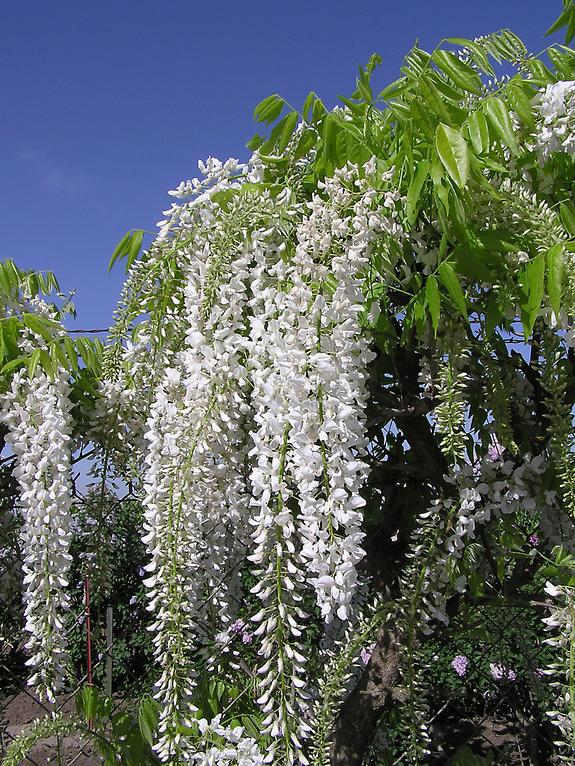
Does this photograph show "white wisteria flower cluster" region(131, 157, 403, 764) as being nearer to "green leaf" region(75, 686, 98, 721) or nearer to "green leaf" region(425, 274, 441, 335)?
"green leaf" region(425, 274, 441, 335)

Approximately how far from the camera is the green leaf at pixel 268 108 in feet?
6.58

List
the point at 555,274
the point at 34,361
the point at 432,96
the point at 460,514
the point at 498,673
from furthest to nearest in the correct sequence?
the point at 498,673, the point at 34,361, the point at 460,514, the point at 432,96, the point at 555,274

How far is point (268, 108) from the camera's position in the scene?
2.01 meters

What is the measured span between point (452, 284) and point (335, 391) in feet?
1.16

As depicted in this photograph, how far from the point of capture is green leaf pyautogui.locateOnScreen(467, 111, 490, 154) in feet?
5.37

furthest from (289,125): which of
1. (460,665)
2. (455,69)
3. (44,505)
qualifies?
(460,665)

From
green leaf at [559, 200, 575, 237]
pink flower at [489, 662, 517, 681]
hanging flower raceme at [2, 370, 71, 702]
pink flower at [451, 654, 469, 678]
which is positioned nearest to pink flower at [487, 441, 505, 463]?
green leaf at [559, 200, 575, 237]

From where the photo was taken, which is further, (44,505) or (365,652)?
(365,652)

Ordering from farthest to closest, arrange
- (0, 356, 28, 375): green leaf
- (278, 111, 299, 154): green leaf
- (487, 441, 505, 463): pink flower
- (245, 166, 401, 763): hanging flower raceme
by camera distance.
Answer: (487, 441, 505, 463): pink flower, (0, 356, 28, 375): green leaf, (278, 111, 299, 154): green leaf, (245, 166, 401, 763): hanging flower raceme

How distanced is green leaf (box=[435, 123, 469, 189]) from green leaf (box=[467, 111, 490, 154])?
3.7 inches

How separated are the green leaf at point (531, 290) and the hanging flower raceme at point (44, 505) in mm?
1331

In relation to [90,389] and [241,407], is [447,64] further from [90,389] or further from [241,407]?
[90,389]

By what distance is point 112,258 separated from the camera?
2270 millimetres

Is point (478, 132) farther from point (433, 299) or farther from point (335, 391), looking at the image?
point (335, 391)
